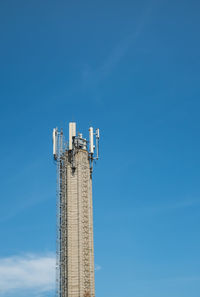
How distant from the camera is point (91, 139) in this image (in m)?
121

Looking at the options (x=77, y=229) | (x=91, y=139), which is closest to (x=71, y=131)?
(x=91, y=139)

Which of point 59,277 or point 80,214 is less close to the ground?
point 80,214

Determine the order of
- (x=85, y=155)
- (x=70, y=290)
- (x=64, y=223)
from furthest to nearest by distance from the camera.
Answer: (x=85, y=155) < (x=64, y=223) < (x=70, y=290)

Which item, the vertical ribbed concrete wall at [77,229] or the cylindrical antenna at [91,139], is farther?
A: the cylindrical antenna at [91,139]

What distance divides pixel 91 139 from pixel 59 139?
8.45 meters

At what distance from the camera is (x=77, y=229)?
109m

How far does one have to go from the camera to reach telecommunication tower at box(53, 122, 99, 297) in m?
105

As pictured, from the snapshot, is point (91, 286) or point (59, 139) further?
point (59, 139)

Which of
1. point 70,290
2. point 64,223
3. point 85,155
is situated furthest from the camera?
point 85,155

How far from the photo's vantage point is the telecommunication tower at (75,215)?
4144 inches

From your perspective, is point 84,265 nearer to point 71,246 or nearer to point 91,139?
point 71,246

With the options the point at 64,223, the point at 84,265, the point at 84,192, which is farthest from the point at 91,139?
the point at 84,265

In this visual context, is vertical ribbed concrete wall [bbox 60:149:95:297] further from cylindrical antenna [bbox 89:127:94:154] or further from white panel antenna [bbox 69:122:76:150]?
white panel antenna [bbox 69:122:76:150]

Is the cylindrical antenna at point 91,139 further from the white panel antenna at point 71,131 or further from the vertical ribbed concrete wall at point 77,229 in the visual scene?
the white panel antenna at point 71,131
